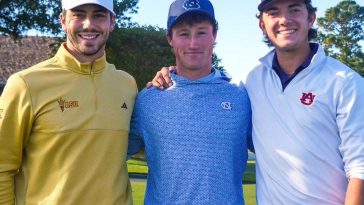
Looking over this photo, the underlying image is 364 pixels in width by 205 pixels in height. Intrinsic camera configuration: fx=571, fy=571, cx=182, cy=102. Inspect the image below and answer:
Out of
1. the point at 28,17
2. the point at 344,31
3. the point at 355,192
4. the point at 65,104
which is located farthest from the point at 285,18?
the point at 344,31

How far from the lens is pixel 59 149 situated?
13.8 feet

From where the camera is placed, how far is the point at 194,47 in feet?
15.0

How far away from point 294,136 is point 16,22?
23877 mm

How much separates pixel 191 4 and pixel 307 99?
4.17 feet

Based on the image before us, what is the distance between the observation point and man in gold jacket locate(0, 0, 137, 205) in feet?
13.8

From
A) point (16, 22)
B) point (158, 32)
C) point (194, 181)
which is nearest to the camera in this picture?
point (194, 181)

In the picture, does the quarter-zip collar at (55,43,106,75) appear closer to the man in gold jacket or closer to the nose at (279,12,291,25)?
the man in gold jacket

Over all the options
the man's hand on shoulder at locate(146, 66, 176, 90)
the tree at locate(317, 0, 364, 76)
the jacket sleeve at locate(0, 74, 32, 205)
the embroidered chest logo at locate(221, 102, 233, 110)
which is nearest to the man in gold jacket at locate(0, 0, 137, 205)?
the jacket sleeve at locate(0, 74, 32, 205)

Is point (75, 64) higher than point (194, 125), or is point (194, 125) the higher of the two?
point (75, 64)

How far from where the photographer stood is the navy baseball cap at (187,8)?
4.63 m

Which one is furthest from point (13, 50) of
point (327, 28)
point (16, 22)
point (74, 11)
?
point (74, 11)

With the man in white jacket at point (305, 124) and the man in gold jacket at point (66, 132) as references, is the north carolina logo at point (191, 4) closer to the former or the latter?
the man in white jacket at point (305, 124)

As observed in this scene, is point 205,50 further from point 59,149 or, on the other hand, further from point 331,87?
point 59,149

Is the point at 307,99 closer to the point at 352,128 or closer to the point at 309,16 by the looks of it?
the point at 352,128
